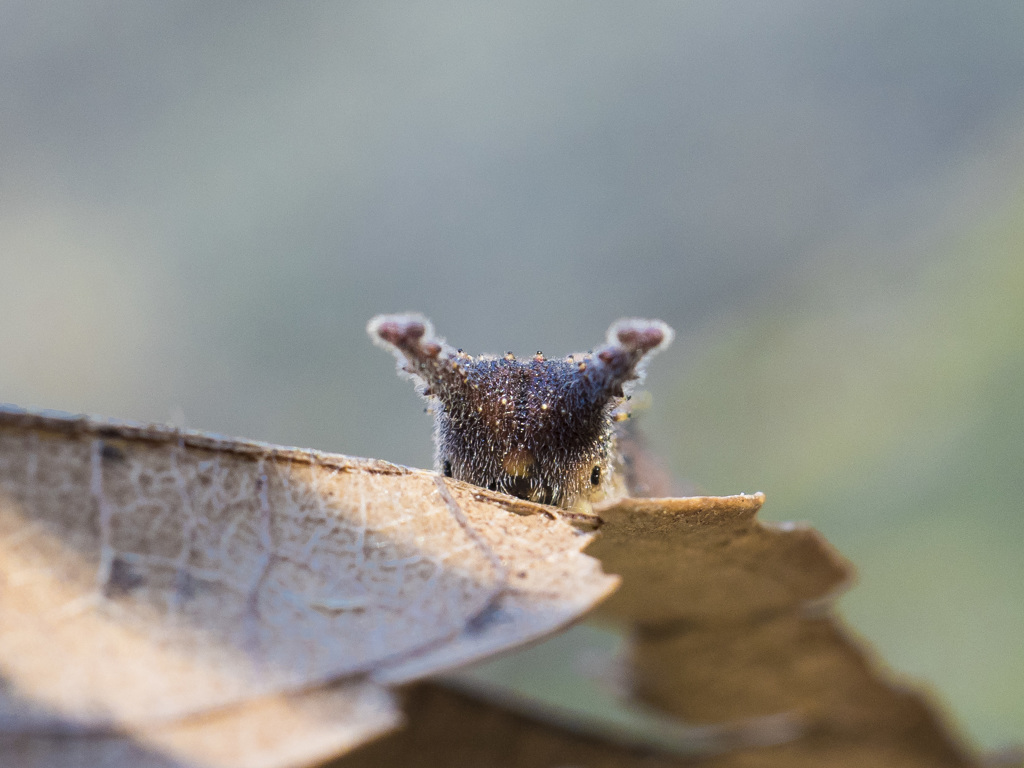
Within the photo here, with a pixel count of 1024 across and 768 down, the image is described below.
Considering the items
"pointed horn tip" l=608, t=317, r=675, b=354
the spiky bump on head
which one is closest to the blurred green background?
the spiky bump on head

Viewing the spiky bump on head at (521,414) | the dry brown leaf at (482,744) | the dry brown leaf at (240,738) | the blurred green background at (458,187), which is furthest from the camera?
the blurred green background at (458,187)

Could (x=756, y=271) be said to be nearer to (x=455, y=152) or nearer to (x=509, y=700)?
(x=455, y=152)

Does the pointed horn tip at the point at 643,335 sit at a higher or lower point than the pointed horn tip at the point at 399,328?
lower

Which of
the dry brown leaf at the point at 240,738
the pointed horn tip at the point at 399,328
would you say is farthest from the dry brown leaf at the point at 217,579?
the pointed horn tip at the point at 399,328

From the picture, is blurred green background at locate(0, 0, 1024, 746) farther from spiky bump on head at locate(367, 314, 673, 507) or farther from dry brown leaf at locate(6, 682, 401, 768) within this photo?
dry brown leaf at locate(6, 682, 401, 768)

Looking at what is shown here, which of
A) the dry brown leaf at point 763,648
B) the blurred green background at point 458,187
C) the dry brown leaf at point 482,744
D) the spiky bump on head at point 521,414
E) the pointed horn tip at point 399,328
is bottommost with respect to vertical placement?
the dry brown leaf at point 482,744

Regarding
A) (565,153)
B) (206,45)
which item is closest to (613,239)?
(565,153)

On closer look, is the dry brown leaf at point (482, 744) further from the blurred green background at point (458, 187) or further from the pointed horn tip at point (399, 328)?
the blurred green background at point (458, 187)
